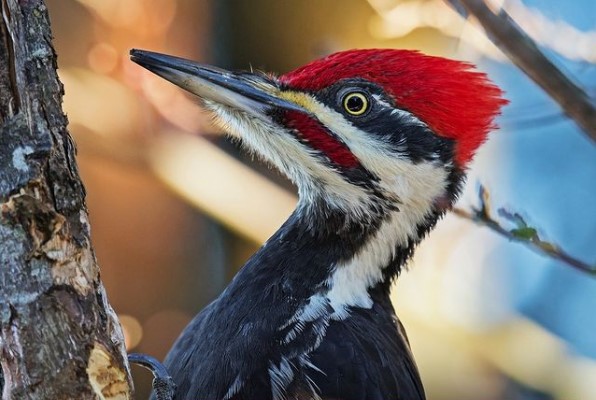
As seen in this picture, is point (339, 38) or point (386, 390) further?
point (339, 38)

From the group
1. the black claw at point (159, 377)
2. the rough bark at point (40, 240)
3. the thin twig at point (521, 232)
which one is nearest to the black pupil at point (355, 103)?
the thin twig at point (521, 232)

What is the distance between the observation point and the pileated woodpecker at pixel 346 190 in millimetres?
2654

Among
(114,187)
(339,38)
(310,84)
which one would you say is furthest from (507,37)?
(114,187)

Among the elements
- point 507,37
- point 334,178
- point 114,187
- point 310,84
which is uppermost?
point 507,37

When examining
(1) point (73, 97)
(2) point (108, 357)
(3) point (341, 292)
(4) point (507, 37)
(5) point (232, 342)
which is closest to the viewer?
(2) point (108, 357)

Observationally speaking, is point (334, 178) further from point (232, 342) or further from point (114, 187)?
point (114, 187)

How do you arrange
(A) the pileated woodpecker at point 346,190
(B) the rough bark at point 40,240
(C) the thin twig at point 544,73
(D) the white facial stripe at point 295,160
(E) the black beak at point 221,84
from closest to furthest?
(B) the rough bark at point 40,240 < (C) the thin twig at point 544,73 < (E) the black beak at point 221,84 < (A) the pileated woodpecker at point 346,190 < (D) the white facial stripe at point 295,160

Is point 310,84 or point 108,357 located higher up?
point 310,84

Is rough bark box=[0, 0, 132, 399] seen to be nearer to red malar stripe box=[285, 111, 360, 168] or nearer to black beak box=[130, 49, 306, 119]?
black beak box=[130, 49, 306, 119]

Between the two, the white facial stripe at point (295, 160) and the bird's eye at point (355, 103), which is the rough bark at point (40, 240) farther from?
the bird's eye at point (355, 103)

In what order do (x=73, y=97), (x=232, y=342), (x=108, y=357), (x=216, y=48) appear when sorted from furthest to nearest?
(x=216, y=48)
(x=73, y=97)
(x=232, y=342)
(x=108, y=357)

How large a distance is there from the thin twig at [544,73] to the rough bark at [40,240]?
972 millimetres

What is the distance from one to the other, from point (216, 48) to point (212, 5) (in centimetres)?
24

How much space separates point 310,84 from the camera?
2818 mm
